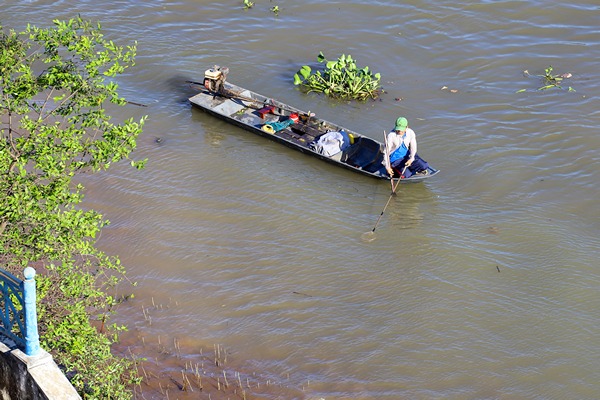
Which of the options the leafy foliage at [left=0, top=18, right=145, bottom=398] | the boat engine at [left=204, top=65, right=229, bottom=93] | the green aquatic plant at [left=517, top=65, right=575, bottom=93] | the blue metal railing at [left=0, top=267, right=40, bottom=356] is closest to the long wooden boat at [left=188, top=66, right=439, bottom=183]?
the boat engine at [left=204, top=65, right=229, bottom=93]

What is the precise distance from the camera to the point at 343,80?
1584 centimetres

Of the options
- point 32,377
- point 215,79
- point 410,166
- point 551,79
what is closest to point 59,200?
point 32,377

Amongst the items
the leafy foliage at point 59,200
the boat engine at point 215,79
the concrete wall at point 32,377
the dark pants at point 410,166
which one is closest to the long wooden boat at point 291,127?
the boat engine at point 215,79

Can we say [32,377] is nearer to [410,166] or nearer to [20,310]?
[20,310]

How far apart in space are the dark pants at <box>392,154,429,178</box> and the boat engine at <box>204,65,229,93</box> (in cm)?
409

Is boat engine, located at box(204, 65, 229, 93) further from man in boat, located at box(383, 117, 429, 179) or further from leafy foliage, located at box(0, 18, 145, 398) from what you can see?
leafy foliage, located at box(0, 18, 145, 398)

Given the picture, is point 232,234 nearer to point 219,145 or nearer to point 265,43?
point 219,145

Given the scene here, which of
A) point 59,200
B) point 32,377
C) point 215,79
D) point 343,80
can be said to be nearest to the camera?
point 32,377

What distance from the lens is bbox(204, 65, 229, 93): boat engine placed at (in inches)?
589

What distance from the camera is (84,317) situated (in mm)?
7449

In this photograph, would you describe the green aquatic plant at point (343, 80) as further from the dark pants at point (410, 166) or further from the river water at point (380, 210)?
the dark pants at point (410, 166)

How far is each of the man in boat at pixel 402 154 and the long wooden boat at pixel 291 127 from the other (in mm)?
144

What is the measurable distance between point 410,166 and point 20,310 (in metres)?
7.64

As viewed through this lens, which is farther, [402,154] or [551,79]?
[551,79]
